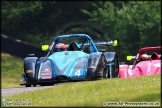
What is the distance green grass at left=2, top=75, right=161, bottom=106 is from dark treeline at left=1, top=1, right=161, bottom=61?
25.8 meters

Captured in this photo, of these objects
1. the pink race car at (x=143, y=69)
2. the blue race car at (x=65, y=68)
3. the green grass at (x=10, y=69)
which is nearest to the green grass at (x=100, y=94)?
the blue race car at (x=65, y=68)

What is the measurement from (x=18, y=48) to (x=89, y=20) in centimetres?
699

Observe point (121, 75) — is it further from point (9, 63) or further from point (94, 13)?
point (94, 13)

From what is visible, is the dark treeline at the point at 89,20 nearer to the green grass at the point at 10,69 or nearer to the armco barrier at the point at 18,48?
the armco barrier at the point at 18,48

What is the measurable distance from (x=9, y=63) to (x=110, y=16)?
8.86 meters

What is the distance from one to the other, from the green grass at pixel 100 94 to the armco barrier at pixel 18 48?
92.9 feet

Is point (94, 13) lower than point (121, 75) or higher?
higher

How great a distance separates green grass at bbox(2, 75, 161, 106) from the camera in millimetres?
11602

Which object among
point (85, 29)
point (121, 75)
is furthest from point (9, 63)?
point (121, 75)

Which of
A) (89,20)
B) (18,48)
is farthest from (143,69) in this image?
(89,20)

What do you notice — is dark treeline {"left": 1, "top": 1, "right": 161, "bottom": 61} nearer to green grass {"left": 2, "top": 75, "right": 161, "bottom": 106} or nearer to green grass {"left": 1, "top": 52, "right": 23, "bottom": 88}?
green grass {"left": 1, "top": 52, "right": 23, "bottom": 88}

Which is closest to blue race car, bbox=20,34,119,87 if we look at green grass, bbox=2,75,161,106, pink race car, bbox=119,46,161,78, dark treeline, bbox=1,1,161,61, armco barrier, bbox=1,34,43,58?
pink race car, bbox=119,46,161,78

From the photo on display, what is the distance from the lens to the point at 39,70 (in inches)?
768

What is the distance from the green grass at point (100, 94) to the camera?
11.6 m
